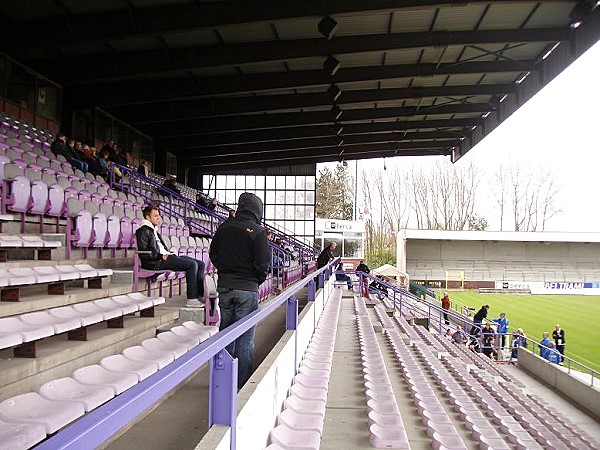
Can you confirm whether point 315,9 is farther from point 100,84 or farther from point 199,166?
point 199,166

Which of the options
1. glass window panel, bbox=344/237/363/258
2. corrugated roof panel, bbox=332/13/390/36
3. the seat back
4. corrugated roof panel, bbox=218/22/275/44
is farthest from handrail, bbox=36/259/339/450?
glass window panel, bbox=344/237/363/258

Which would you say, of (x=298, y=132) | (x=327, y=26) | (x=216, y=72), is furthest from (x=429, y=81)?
(x=216, y=72)

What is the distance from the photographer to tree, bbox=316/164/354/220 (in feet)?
166

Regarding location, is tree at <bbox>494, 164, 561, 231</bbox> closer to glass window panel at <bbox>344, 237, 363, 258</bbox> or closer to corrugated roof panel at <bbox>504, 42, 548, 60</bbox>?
glass window panel at <bbox>344, 237, 363, 258</bbox>

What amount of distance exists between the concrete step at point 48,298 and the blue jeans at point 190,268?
508 millimetres

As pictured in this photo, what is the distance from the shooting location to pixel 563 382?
1141 cm

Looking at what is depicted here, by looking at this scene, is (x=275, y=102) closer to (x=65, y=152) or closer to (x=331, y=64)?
(x=331, y=64)

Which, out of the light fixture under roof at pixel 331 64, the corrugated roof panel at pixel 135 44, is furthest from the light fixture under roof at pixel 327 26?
the corrugated roof panel at pixel 135 44

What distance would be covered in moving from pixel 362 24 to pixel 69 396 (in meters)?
11.5

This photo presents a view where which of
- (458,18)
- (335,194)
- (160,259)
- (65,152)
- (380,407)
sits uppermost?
(335,194)

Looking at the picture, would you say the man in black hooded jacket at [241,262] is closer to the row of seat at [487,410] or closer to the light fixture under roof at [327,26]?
the row of seat at [487,410]

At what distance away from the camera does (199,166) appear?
26.3 m

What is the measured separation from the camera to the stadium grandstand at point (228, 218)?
2.72 meters

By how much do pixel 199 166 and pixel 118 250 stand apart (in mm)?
18866
